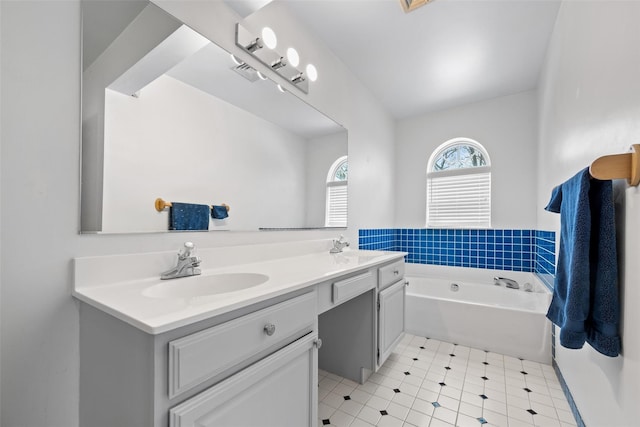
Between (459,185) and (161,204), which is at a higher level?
(459,185)

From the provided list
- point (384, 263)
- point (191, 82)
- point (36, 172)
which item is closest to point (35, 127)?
point (36, 172)

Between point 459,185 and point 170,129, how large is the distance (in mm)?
3046

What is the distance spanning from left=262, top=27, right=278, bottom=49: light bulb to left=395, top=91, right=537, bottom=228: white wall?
2286 mm

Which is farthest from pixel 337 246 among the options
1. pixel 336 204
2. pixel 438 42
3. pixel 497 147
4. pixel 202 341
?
pixel 497 147

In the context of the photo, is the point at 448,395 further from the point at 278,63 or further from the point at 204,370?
the point at 278,63

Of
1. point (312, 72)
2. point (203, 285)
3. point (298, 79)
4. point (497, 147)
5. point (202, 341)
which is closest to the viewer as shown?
point (202, 341)

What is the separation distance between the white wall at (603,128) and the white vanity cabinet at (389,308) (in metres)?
0.95

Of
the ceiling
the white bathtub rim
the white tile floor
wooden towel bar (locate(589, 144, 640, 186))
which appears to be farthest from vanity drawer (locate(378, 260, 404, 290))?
the ceiling

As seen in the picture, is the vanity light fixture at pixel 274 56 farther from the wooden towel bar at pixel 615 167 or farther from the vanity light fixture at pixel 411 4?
the wooden towel bar at pixel 615 167

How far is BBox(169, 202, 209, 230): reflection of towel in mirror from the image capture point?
1148 mm

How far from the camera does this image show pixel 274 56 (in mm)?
1617

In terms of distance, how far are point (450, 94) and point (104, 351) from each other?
11.0 ft

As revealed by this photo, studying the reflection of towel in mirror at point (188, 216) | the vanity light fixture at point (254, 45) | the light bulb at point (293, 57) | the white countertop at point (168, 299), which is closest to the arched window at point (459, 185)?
the light bulb at point (293, 57)

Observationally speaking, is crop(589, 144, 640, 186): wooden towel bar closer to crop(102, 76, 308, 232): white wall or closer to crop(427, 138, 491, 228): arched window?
crop(102, 76, 308, 232): white wall
